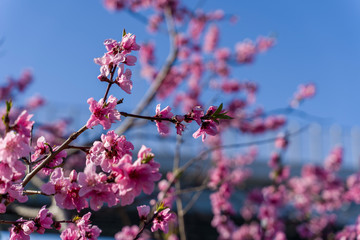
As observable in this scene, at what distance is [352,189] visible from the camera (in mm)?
6246

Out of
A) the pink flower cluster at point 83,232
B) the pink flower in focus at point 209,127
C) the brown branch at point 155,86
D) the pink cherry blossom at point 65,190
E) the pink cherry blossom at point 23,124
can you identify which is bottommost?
the pink flower cluster at point 83,232

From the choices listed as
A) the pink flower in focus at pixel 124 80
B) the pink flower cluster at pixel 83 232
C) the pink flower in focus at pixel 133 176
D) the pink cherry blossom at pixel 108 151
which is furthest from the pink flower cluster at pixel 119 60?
the pink flower cluster at pixel 83 232

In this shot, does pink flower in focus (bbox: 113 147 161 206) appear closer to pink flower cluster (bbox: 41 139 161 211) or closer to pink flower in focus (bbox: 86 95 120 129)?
pink flower cluster (bbox: 41 139 161 211)

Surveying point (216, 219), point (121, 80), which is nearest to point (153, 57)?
point (216, 219)

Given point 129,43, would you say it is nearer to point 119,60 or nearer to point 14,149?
point 119,60

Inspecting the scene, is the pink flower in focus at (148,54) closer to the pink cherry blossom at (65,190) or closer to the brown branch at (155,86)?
the brown branch at (155,86)

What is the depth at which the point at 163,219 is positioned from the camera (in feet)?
4.75

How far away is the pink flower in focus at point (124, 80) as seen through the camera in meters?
1.30

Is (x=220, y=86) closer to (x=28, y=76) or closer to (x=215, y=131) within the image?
(x=28, y=76)

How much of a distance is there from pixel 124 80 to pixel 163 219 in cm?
56

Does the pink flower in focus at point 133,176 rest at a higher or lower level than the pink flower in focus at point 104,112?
lower

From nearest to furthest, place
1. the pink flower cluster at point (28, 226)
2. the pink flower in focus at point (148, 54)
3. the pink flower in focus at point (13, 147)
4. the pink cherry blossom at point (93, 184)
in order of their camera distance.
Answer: the pink flower in focus at point (13, 147)
the pink cherry blossom at point (93, 184)
the pink flower cluster at point (28, 226)
the pink flower in focus at point (148, 54)

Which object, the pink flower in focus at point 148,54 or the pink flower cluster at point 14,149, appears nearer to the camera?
the pink flower cluster at point 14,149

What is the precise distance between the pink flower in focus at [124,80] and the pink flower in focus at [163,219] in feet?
1.62
